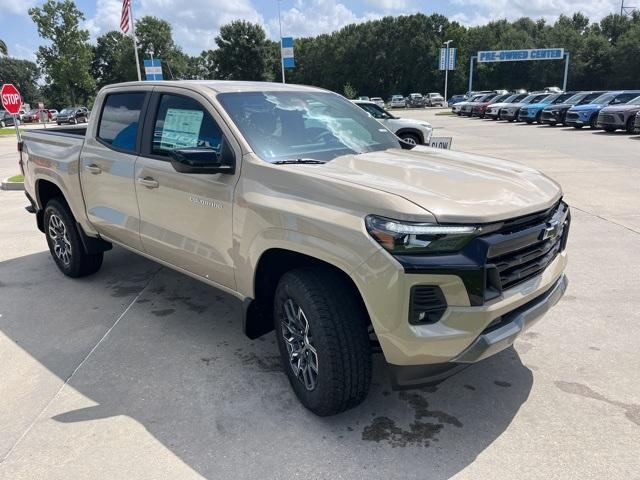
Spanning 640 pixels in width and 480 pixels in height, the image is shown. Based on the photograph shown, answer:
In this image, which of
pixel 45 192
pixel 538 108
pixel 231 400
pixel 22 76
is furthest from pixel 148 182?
pixel 22 76

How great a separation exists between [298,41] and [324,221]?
329 ft

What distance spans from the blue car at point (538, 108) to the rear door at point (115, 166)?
26.4m

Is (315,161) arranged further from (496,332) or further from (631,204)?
(631,204)

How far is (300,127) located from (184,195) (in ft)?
3.00

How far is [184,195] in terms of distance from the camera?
3.58 metres

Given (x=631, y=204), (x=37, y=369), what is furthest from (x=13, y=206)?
(x=631, y=204)

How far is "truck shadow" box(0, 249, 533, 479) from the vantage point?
2.69m

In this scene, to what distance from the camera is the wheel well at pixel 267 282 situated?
3.09 m

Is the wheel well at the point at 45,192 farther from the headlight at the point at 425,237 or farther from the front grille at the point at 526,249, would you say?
the front grille at the point at 526,249

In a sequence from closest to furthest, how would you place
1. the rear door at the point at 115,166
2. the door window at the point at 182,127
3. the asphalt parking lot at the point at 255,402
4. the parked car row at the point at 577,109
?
the asphalt parking lot at the point at 255,402
the door window at the point at 182,127
the rear door at the point at 115,166
the parked car row at the point at 577,109

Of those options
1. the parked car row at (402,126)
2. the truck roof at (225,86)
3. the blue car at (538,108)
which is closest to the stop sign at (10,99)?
the parked car row at (402,126)

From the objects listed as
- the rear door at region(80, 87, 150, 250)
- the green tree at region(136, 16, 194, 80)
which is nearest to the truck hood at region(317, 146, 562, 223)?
the rear door at region(80, 87, 150, 250)

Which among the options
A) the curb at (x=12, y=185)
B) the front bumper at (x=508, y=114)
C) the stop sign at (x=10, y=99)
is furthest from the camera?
the front bumper at (x=508, y=114)

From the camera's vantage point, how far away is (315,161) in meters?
3.26
